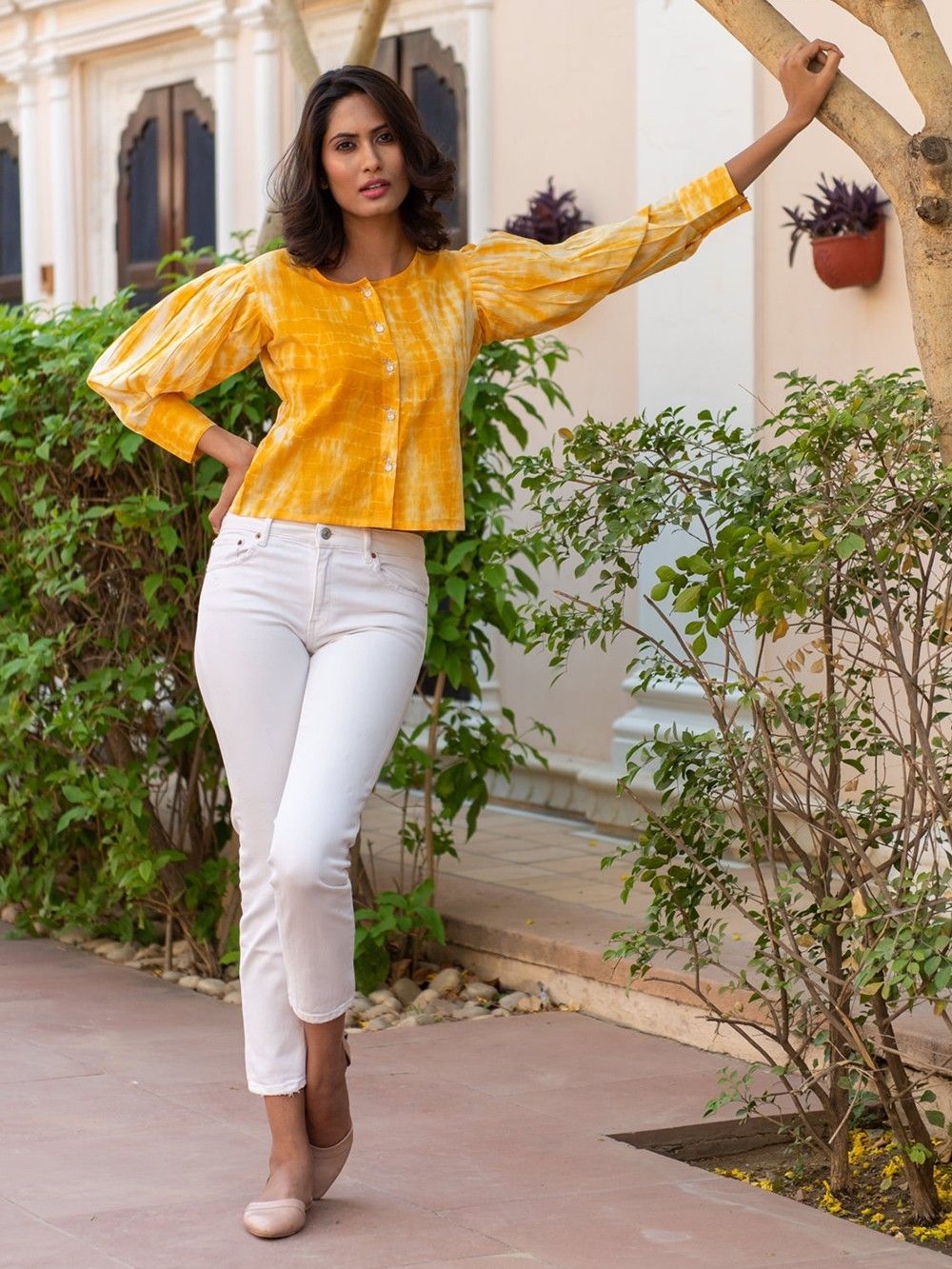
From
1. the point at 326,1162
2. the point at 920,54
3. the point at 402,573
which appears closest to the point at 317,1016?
Result: the point at 326,1162

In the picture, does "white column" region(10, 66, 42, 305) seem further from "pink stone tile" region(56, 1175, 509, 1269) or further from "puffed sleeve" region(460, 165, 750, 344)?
"pink stone tile" region(56, 1175, 509, 1269)

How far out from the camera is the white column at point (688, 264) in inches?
275

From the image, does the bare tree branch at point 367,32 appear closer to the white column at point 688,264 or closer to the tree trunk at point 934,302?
the white column at point 688,264

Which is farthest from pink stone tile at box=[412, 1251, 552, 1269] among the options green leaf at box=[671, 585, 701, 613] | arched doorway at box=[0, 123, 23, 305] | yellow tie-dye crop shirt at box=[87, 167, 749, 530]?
arched doorway at box=[0, 123, 23, 305]

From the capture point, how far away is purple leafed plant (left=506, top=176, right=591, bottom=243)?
771 centimetres

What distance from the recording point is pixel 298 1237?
3.54m

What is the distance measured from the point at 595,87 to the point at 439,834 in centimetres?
330

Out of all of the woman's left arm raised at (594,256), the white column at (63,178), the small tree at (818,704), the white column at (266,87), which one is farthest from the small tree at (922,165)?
the white column at (63,178)

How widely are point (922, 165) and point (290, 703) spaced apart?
1.39 m

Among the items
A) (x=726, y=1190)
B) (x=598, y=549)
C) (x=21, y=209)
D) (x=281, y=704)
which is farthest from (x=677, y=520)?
(x=21, y=209)

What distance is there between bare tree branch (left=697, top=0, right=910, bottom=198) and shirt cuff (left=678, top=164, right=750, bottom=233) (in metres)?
0.21

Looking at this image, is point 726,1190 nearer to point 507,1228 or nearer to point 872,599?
point 507,1228

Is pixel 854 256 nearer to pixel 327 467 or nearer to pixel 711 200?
pixel 711 200

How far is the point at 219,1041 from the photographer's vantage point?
5.05 metres
